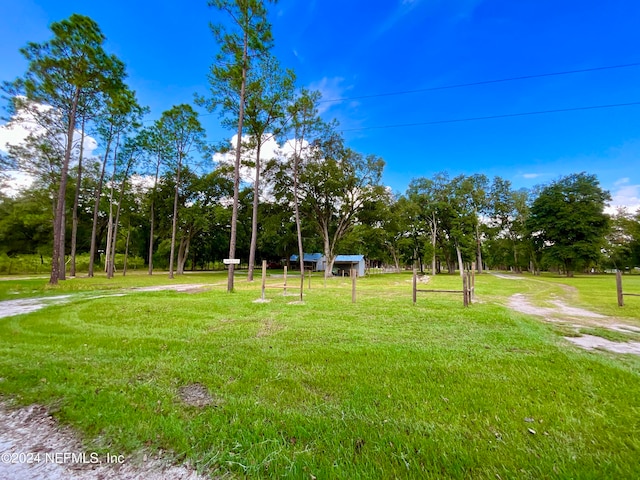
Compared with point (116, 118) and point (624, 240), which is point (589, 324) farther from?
point (624, 240)

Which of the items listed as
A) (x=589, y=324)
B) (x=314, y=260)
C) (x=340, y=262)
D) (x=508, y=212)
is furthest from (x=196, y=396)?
(x=508, y=212)

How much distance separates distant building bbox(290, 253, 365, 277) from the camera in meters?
35.3

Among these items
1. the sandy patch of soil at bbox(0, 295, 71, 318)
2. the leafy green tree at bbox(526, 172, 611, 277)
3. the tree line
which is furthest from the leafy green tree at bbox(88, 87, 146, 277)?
the leafy green tree at bbox(526, 172, 611, 277)

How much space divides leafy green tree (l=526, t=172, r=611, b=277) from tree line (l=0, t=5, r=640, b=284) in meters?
0.13

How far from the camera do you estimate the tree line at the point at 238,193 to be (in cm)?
1355

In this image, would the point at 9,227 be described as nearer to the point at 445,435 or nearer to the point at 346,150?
the point at 346,150

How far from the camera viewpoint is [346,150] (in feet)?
83.4

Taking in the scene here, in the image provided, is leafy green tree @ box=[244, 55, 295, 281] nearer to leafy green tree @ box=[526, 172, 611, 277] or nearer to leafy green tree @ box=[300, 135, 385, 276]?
leafy green tree @ box=[300, 135, 385, 276]

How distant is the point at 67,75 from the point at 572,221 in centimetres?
4353

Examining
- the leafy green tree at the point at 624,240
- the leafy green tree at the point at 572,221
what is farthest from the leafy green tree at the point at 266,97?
the leafy green tree at the point at 624,240

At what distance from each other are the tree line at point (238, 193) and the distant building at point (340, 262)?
2.03 metres

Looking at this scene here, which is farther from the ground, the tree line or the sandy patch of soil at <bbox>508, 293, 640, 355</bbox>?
the tree line

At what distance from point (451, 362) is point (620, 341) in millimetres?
3591

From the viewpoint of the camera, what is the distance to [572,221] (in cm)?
2919
